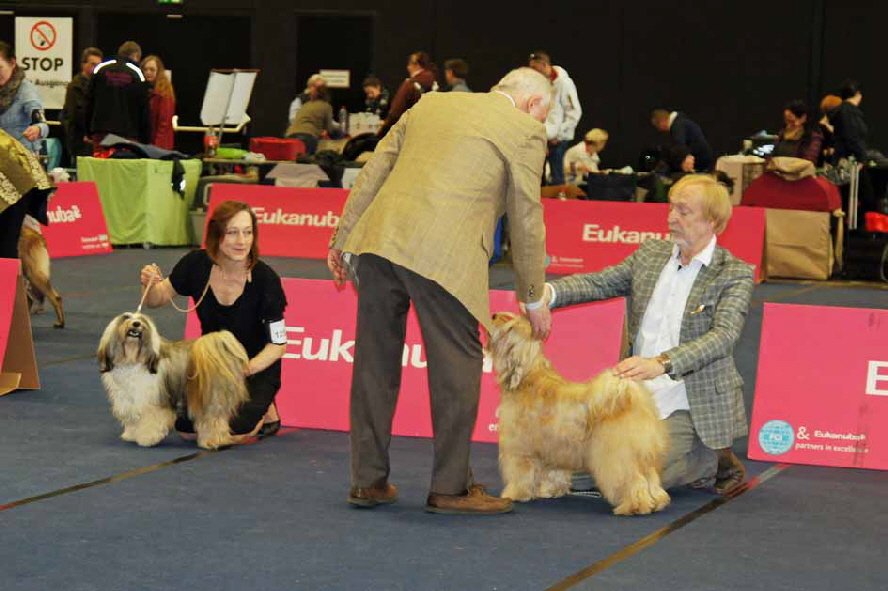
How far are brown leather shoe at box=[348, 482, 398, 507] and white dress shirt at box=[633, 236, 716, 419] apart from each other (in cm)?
90

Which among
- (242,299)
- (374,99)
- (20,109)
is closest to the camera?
(242,299)

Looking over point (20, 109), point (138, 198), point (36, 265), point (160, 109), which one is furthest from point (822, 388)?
point (160, 109)

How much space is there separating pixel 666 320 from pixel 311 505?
1253 mm

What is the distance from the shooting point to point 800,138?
12180mm

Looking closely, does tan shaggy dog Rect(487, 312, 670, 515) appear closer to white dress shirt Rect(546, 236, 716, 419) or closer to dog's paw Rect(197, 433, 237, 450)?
white dress shirt Rect(546, 236, 716, 419)

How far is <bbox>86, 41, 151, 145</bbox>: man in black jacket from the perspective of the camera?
12820 mm

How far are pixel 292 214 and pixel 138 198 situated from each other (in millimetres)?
1434

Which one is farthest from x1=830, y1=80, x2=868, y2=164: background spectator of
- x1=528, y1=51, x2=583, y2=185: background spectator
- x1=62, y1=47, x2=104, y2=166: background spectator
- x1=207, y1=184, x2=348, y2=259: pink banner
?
x1=62, y1=47, x2=104, y2=166: background spectator

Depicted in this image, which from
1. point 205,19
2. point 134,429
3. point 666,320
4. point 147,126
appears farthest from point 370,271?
point 205,19

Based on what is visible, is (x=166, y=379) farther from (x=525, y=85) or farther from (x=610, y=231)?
(x=610, y=231)

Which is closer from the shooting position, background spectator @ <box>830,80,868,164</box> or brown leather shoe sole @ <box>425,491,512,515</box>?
brown leather shoe sole @ <box>425,491,512,515</box>

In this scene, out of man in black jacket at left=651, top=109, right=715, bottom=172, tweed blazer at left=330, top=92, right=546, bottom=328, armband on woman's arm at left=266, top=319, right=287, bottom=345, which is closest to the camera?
tweed blazer at left=330, top=92, right=546, bottom=328

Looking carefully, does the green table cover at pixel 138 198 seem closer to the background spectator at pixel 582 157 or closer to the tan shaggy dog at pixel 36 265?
the background spectator at pixel 582 157

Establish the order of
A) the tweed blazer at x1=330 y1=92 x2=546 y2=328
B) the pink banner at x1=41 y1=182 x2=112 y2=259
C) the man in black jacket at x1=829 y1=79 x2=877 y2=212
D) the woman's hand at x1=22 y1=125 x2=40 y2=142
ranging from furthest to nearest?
the man in black jacket at x1=829 y1=79 x2=877 y2=212
the pink banner at x1=41 y1=182 x2=112 y2=259
the woman's hand at x1=22 y1=125 x2=40 y2=142
the tweed blazer at x1=330 y1=92 x2=546 y2=328
